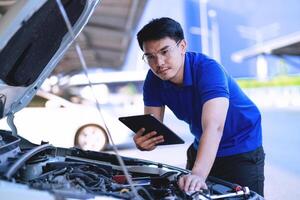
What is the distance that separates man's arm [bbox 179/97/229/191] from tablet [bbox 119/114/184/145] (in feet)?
0.62

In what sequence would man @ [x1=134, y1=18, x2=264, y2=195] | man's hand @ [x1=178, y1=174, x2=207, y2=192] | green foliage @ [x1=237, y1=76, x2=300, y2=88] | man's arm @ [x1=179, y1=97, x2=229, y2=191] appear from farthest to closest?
1. green foliage @ [x1=237, y1=76, x2=300, y2=88]
2. man @ [x1=134, y1=18, x2=264, y2=195]
3. man's arm @ [x1=179, y1=97, x2=229, y2=191]
4. man's hand @ [x1=178, y1=174, x2=207, y2=192]

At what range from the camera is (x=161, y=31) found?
2480mm

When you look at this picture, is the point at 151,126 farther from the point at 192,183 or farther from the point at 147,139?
the point at 192,183

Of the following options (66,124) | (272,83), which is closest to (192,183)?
(66,124)

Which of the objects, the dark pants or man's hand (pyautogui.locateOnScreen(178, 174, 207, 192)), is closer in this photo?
man's hand (pyautogui.locateOnScreen(178, 174, 207, 192))

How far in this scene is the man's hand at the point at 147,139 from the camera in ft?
8.68

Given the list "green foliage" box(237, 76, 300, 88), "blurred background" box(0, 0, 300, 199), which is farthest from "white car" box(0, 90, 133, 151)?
"green foliage" box(237, 76, 300, 88)

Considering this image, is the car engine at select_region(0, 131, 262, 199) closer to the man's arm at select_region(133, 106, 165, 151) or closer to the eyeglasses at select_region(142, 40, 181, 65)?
the man's arm at select_region(133, 106, 165, 151)

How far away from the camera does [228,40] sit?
28.5 meters

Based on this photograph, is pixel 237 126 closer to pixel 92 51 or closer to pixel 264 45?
pixel 92 51

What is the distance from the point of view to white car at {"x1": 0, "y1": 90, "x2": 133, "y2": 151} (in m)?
8.34

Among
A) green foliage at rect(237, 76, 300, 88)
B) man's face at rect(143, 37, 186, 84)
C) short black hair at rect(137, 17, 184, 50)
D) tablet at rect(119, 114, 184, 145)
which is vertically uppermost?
green foliage at rect(237, 76, 300, 88)

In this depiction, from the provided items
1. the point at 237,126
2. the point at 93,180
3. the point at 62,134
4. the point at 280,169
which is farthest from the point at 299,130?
the point at 93,180

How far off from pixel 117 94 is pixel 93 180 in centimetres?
1036
